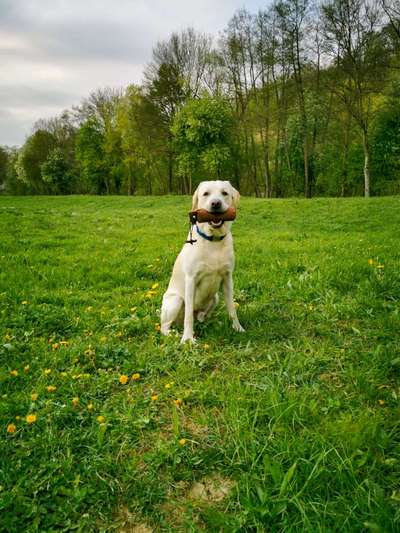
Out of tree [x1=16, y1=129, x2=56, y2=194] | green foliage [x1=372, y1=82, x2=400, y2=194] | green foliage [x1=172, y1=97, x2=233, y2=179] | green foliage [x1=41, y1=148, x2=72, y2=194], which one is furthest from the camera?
tree [x1=16, y1=129, x2=56, y2=194]

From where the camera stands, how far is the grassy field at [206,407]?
2129 millimetres

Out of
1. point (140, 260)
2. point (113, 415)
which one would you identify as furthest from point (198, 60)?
point (113, 415)

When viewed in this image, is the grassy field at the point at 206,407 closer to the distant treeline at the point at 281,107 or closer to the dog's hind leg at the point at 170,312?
the dog's hind leg at the point at 170,312

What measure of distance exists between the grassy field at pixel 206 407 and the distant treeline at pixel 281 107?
2378 cm

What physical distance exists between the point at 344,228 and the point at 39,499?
1167cm

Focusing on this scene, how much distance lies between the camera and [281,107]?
3105cm

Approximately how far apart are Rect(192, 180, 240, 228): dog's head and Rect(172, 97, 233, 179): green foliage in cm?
2665

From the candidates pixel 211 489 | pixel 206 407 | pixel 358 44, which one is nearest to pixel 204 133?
pixel 358 44

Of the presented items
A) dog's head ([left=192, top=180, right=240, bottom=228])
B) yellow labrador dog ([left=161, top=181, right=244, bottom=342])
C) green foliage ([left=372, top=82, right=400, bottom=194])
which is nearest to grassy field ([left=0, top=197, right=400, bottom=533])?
yellow labrador dog ([left=161, top=181, right=244, bottom=342])

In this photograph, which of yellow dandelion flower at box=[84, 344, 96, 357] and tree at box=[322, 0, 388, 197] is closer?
yellow dandelion flower at box=[84, 344, 96, 357]

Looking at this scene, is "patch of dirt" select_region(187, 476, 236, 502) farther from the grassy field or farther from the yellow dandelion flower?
the yellow dandelion flower

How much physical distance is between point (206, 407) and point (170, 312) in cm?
163

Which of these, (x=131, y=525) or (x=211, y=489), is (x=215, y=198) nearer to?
(x=211, y=489)

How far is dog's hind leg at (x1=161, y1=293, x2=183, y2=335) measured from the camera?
4488mm
